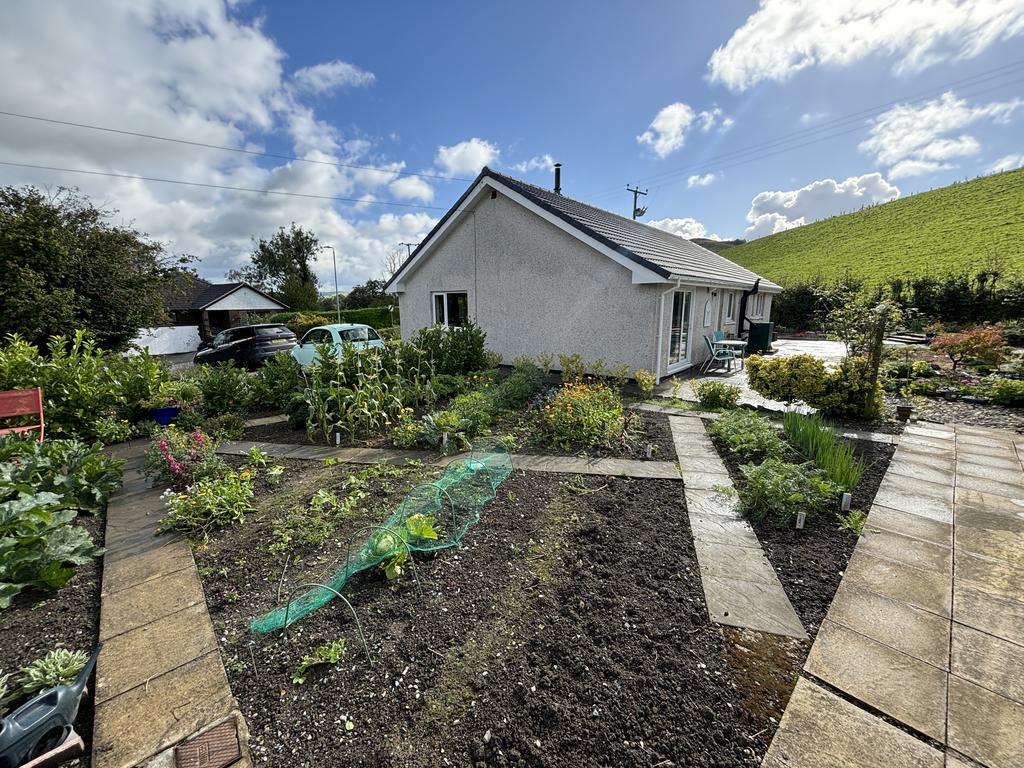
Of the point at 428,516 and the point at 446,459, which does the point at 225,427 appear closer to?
the point at 446,459

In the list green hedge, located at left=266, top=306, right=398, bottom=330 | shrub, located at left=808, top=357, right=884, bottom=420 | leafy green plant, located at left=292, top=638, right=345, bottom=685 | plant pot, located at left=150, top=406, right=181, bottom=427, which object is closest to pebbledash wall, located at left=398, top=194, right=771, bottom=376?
shrub, located at left=808, top=357, right=884, bottom=420

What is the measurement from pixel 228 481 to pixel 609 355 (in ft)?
25.4

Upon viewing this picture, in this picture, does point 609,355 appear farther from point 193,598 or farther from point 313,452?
point 193,598

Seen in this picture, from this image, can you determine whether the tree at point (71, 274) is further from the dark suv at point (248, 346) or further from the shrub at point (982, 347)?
the shrub at point (982, 347)

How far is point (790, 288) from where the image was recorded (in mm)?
22234

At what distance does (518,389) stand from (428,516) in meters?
4.37

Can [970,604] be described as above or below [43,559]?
below

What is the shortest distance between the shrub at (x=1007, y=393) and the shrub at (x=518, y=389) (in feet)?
25.7

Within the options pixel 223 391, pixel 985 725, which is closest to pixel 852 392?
pixel 985 725

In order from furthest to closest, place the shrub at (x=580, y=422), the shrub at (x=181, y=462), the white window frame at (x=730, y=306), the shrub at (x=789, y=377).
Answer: the white window frame at (x=730, y=306), the shrub at (x=789, y=377), the shrub at (x=580, y=422), the shrub at (x=181, y=462)

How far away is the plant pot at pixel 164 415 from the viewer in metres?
6.21

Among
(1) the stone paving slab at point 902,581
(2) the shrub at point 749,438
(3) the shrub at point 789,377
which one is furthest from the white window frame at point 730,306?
(1) the stone paving slab at point 902,581

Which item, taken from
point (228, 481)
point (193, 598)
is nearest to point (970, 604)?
point (193, 598)

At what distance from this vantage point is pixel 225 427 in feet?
20.0
